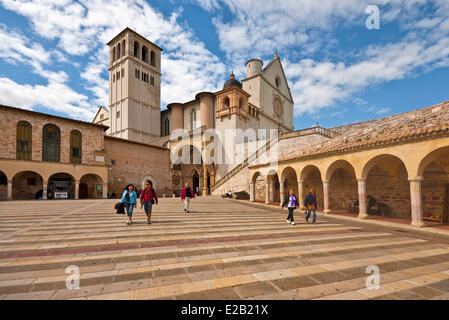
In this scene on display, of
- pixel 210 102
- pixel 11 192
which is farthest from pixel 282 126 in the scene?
pixel 11 192

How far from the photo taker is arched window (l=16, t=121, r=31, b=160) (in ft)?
68.5

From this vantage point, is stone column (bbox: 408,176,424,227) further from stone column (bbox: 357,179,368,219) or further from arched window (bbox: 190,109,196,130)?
arched window (bbox: 190,109,196,130)

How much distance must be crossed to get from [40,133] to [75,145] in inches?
123

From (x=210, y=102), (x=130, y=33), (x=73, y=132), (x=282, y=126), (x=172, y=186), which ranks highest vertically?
(x=130, y=33)

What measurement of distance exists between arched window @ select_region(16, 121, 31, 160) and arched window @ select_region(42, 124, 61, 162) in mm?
1131

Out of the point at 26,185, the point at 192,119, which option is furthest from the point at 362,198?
the point at 192,119

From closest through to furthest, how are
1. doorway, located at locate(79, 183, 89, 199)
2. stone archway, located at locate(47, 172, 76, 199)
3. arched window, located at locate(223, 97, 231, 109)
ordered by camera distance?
stone archway, located at locate(47, 172, 76, 199) → doorway, located at locate(79, 183, 89, 199) → arched window, located at locate(223, 97, 231, 109)

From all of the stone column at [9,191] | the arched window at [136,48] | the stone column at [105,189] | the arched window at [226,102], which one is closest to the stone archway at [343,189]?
the arched window at [226,102]

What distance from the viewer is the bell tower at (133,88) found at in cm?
4153

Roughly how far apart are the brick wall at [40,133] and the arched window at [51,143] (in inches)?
11.9

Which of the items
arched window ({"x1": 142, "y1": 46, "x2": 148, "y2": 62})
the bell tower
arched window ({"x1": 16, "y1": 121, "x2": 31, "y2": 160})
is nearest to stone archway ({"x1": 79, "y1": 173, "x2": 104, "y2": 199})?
arched window ({"x1": 16, "y1": 121, "x2": 31, "y2": 160})

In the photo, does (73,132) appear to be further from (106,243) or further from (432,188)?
(432,188)
